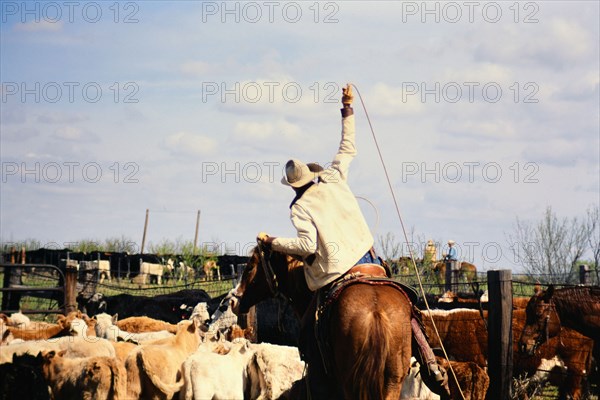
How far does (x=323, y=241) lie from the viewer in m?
Result: 7.23

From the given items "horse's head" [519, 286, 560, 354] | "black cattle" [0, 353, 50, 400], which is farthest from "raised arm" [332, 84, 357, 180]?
"horse's head" [519, 286, 560, 354]

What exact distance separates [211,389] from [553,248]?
14893mm

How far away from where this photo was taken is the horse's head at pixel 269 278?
7.85 metres

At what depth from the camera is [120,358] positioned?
965 centimetres

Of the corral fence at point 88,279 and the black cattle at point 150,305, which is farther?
the black cattle at point 150,305

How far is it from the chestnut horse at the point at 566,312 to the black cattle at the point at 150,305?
6.70 m

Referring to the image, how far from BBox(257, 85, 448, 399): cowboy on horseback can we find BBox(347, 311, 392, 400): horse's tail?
1.66 feet

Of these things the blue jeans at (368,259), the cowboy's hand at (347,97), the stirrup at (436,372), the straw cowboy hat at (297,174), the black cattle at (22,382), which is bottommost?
the black cattle at (22,382)

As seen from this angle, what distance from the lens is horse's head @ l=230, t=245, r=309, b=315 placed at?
7.85 m

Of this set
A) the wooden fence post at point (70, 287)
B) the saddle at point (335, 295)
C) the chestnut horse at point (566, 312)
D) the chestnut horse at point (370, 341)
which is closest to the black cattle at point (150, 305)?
the wooden fence post at point (70, 287)

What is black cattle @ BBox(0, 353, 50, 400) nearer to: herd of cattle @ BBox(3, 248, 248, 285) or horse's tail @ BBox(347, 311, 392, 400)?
horse's tail @ BBox(347, 311, 392, 400)

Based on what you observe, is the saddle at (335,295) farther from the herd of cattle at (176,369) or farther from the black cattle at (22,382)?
the black cattle at (22,382)

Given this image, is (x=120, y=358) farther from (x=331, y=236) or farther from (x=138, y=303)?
(x=138, y=303)

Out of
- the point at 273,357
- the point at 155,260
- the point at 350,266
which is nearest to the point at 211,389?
the point at 273,357
